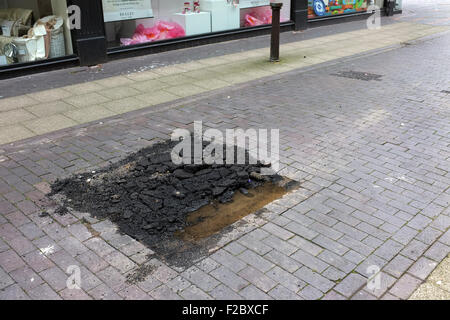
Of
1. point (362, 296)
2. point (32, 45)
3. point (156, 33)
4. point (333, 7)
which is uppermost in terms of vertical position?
point (333, 7)

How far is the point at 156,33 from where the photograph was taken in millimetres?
11852

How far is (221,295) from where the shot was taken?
11.6 ft

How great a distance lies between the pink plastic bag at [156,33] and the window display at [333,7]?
5786mm

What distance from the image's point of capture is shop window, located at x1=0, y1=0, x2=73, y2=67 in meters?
9.75

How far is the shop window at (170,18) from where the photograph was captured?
11023mm

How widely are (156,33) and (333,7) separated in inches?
315

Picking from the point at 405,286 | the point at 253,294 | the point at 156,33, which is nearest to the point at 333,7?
the point at 156,33

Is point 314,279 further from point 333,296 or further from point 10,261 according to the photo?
point 10,261

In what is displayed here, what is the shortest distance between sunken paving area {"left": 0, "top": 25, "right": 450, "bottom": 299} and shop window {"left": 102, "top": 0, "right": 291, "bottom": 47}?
14.0 feet

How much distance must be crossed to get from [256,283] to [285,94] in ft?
18.5

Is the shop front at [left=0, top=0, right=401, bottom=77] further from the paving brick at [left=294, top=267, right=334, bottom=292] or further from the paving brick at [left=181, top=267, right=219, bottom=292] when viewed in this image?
the paving brick at [left=294, top=267, right=334, bottom=292]

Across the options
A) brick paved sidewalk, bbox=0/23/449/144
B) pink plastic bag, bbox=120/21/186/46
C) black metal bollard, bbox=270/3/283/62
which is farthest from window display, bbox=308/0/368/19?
pink plastic bag, bbox=120/21/186/46
